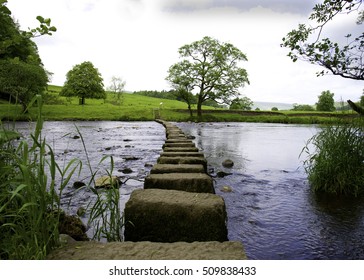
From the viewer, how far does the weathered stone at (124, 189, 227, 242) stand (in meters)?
2.77

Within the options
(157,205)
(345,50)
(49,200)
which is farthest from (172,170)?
(345,50)

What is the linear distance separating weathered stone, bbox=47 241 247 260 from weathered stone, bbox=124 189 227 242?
455 mm

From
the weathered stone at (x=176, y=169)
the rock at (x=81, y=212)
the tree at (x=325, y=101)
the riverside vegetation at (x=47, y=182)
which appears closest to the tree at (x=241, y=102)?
the riverside vegetation at (x=47, y=182)

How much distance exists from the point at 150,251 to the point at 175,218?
25.6 inches

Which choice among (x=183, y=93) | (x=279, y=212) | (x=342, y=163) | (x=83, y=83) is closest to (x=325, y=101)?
(x=183, y=93)

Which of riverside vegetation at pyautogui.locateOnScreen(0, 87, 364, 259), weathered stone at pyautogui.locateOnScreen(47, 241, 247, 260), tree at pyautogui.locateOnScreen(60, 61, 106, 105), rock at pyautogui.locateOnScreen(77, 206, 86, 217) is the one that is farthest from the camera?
tree at pyautogui.locateOnScreen(60, 61, 106, 105)

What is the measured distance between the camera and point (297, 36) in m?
5.81

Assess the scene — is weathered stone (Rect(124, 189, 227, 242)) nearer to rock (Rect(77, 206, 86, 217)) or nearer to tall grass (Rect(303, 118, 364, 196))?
rock (Rect(77, 206, 86, 217))

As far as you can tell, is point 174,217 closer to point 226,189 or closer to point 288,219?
point 288,219

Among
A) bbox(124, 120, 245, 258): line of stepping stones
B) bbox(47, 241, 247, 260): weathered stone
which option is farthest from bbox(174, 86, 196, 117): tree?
bbox(47, 241, 247, 260): weathered stone

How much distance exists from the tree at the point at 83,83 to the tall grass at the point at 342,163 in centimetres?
5492

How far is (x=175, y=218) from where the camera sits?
2834 millimetres

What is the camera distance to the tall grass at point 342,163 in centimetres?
597
